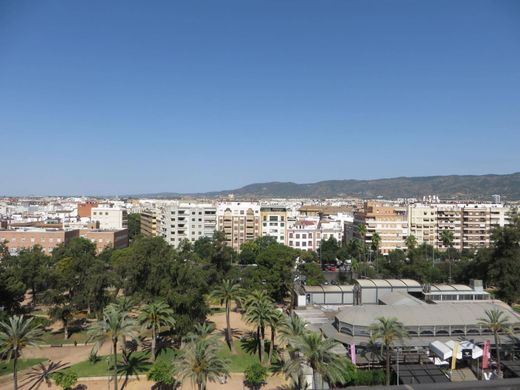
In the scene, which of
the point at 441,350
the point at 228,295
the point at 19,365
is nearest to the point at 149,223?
the point at 228,295

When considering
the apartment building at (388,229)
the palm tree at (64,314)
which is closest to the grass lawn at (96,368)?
the palm tree at (64,314)

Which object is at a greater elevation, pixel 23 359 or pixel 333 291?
pixel 333 291

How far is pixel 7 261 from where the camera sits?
179 ft

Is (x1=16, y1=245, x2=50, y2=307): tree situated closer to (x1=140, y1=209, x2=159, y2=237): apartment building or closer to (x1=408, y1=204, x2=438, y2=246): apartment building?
(x1=140, y1=209, x2=159, y2=237): apartment building

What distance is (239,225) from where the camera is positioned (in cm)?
10719

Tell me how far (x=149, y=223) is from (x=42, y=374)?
305 feet

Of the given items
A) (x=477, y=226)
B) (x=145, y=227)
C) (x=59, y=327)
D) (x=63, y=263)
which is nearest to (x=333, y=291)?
(x=59, y=327)

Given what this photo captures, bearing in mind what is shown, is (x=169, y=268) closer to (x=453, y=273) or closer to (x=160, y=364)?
(x=160, y=364)

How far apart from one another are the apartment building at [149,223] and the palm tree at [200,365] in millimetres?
93216

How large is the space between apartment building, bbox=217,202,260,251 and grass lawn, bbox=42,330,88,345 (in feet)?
212

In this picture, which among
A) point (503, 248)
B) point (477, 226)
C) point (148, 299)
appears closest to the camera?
point (148, 299)

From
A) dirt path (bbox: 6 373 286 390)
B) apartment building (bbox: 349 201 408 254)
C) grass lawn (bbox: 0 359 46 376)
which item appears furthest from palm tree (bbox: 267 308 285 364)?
apartment building (bbox: 349 201 408 254)

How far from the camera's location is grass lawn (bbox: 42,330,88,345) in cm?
4021

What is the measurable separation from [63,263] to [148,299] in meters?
27.3
